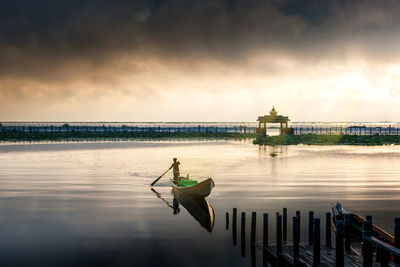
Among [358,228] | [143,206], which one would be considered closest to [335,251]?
[358,228]

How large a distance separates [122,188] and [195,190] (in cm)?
901

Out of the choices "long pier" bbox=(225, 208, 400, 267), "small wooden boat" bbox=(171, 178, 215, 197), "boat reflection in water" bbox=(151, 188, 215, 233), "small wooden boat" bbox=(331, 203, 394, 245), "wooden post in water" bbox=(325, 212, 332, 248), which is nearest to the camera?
"long pier" bbox=(225, 208, 400, 267)

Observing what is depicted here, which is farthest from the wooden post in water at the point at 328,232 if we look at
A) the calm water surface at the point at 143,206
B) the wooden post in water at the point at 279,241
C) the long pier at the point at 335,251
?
the calm water surface at the point at 143,206

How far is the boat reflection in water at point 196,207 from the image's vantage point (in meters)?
21.7

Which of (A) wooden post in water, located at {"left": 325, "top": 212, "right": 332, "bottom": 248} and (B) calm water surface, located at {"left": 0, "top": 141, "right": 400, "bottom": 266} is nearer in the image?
(A) wooden post in water, located at {"left": 325, "top": 212, "right": 332, "bottom": 248}

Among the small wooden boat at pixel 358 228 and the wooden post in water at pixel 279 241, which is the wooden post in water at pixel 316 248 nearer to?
the wooden post in water at pixel 279 241

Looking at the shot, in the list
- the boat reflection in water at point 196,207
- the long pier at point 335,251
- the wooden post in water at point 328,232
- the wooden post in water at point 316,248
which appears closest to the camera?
the long pier at point 335,251

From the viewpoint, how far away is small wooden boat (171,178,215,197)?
24308mm

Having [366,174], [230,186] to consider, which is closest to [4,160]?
[230,186]

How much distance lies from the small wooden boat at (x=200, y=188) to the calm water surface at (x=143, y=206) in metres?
1.19

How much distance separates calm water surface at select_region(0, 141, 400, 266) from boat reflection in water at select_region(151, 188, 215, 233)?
345 mm

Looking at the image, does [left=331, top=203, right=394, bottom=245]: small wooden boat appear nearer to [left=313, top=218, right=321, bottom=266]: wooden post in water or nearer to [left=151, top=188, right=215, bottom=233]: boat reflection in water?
[left=313, top=218, right=321, bottom=266]: wooden post in water

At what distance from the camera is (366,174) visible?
1585 inches

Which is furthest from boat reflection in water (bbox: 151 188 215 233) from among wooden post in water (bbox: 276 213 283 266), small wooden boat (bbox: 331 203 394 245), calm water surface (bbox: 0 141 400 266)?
wooden post in water (bbox: 276 213 283 266)
